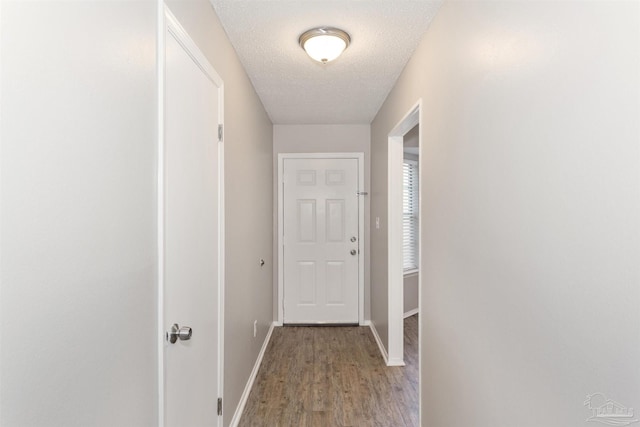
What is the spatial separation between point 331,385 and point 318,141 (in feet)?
8.21

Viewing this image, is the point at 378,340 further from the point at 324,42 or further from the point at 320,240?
the point at 324,42

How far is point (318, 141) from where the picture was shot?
12.5 ft

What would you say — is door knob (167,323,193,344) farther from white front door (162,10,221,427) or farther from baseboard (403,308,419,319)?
baseboard (403,308,419,319)

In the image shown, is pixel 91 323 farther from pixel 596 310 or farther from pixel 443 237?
pixel 443 237

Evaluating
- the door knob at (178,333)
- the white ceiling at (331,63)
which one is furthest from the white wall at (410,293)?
the door knob at (178,333)

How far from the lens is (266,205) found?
3404mm

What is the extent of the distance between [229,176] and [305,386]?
1681mm

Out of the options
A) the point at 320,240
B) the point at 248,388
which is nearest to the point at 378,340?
the point at 320,240

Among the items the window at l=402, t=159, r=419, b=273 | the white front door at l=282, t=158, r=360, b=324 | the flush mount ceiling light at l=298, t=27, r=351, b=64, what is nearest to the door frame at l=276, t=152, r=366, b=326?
the white front door at l=282, t=158, r=360, b=324

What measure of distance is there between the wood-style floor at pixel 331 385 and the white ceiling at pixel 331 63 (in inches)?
91.8

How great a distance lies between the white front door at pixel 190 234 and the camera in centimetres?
118

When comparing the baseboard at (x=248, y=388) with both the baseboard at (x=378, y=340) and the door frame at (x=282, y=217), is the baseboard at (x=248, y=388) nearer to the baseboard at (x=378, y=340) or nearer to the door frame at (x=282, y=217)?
the door frame at (x=282, y=217)

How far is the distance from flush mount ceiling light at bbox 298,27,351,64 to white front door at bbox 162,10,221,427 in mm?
576

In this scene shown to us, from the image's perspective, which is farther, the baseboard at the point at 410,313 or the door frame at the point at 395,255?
the baseboard at the point at 410,313
